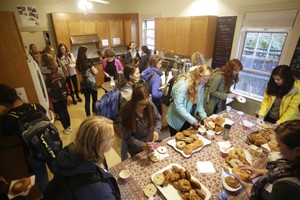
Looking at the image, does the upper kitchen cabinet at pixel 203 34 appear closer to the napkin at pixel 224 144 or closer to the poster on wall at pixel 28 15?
the napkin at pixel 224 144

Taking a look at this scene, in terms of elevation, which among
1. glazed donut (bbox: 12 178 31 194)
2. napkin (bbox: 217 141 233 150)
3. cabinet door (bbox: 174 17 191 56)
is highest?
cabinet door (bbox: 174 17 191 56)

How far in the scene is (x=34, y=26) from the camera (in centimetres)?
489

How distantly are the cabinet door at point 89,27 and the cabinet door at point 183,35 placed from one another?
2.98 m

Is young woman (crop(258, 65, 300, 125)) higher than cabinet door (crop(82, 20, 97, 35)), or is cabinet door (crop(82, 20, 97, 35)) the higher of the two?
cabinet door (crop(82, 20, 97, 35))

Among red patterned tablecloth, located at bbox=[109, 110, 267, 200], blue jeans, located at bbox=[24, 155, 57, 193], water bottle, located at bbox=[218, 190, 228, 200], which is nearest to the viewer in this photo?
water bottle, located at bbox=[218, 190, 228, 200]

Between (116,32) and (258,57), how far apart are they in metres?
4.76

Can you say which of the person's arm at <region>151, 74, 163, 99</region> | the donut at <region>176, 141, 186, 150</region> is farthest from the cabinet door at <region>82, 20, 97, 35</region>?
the donut at <region>176, 141, 186, 150</region>

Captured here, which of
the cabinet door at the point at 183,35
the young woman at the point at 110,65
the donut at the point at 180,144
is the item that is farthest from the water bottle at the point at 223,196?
the cabinet door at the point at 183,35

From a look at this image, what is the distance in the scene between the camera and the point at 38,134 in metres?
1.62

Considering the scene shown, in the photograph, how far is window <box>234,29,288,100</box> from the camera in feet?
10.2

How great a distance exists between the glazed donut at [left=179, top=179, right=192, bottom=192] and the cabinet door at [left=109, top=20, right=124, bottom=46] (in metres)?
5.93

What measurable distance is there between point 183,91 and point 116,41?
5141 mm

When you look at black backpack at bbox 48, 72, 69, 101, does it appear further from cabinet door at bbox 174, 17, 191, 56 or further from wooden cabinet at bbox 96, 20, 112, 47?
wooden cabinet at bbox 96, 20, 112, 47

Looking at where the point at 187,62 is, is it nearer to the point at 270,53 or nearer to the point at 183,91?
the point at 270,53
